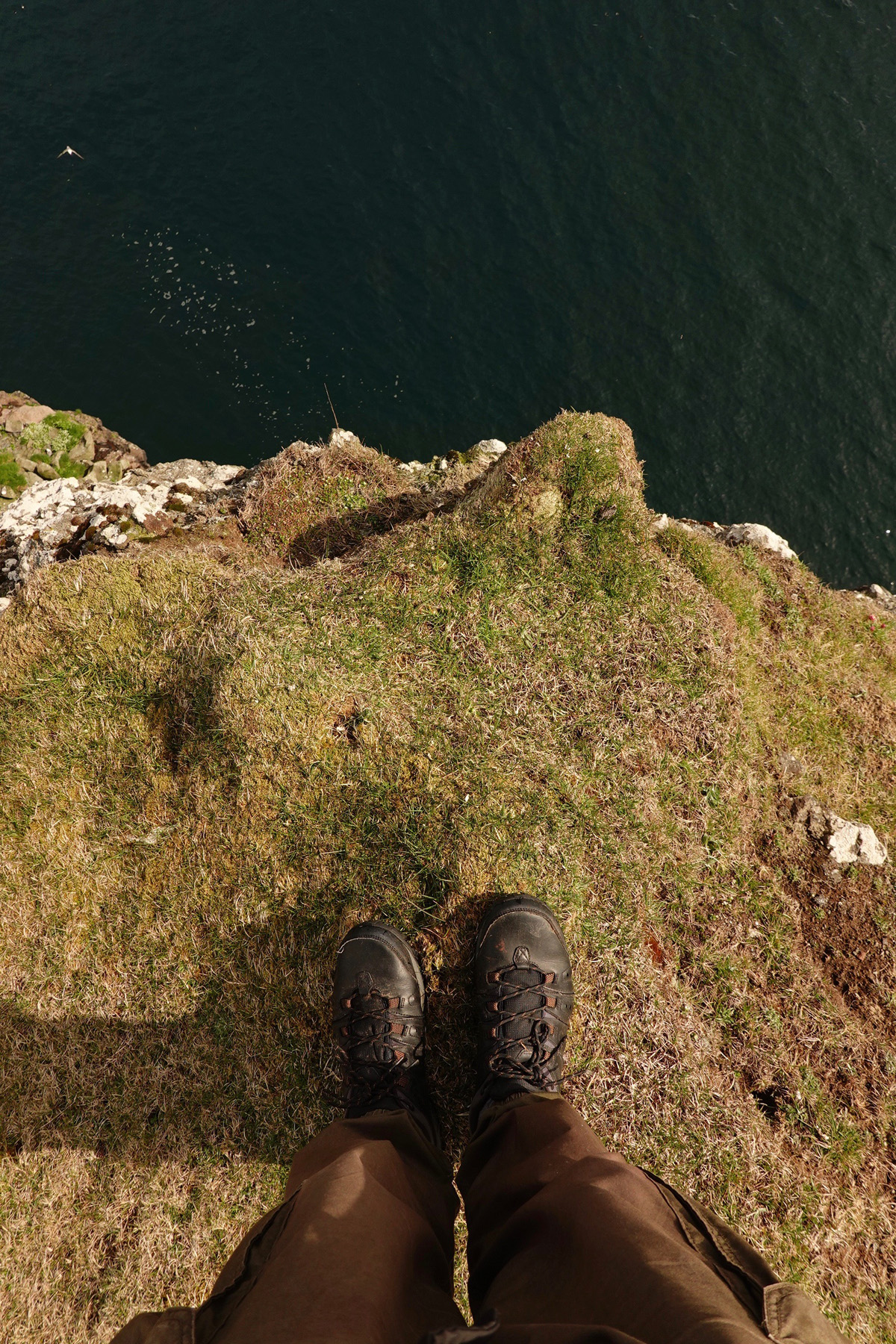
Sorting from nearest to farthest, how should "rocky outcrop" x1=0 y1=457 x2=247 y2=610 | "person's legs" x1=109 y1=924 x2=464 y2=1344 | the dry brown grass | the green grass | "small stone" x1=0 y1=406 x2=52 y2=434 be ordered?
"person's legs" x1=109 y1=924 x2=464 y2=1344, the dry brown grass, "rocky outcrop" x1=0 y1=457 x2=247 y2=610, the green grass, "small stone" x1=0 y1=406 x2=52 y2=434

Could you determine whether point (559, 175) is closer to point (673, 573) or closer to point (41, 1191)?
point (673, 573)

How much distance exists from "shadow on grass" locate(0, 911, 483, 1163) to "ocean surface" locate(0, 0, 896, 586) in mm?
14984

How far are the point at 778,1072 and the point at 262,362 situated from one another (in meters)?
20.0

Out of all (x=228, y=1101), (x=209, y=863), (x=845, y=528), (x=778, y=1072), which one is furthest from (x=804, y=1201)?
(x=845, y=528)

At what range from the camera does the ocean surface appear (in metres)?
18.7

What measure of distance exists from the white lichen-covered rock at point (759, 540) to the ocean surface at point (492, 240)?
22.8 feet

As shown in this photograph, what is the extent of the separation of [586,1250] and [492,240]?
959 inches

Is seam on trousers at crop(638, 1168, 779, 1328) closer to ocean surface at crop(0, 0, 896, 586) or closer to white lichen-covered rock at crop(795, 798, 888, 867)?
white lichen-covered rock at crop(795, 798, 888, 867)

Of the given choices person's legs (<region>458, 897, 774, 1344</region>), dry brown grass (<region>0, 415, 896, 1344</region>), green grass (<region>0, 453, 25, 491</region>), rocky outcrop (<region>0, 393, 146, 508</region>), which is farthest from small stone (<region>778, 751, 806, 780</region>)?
green grass (<region>0, 453, 25, 491</region>)

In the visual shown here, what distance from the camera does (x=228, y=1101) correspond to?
5840 millimetres

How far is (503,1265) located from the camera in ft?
12.0

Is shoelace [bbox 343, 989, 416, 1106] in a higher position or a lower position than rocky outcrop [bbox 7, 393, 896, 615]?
lower

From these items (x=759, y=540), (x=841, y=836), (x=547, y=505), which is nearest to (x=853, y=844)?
(x=841, y=836)

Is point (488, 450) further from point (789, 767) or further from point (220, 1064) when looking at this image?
point (220, 1064)
